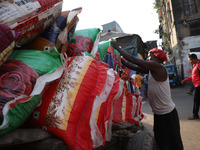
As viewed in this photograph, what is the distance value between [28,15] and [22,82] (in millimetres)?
582

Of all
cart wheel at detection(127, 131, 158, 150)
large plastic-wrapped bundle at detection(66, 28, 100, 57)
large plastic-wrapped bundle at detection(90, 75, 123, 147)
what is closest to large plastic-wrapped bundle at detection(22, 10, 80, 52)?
large plastic-wrapped bundle at detection(66, 28, 100, 57)

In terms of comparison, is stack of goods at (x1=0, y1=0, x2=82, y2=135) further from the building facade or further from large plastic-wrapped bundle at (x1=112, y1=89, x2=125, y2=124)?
the building facade

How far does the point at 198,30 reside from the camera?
1555 cm

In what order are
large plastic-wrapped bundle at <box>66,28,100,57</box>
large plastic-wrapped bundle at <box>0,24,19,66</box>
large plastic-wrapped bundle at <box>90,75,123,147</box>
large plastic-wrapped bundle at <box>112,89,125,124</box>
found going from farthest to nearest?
large plastic-wrapped bundle at <box>112,89,125,124</box> → large plastic-wrapped bundle at <box>66,28,100,57</box> → large plastic-wrapped bundle at <box>90,75,123,147</box> → large plastic-wrapped bundle at <box>0,24,19,66</box>

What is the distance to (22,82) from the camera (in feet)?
3.34

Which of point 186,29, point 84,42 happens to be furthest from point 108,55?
point 186,29

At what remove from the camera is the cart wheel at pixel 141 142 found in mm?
1779

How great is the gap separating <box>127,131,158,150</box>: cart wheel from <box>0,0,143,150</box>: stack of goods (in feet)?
1.25

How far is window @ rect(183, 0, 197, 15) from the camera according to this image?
15534 mm

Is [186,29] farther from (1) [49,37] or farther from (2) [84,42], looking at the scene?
(1) [49,37]

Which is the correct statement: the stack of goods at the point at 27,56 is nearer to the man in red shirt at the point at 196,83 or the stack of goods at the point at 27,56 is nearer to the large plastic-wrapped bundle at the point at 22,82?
the large plastic-wrapped bundle at the point at 22,82

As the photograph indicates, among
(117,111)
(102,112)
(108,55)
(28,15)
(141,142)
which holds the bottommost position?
(141,142)

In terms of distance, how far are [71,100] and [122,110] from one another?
3.60 ft

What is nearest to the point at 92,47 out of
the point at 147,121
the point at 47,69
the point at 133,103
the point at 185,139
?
the point at 47,69
